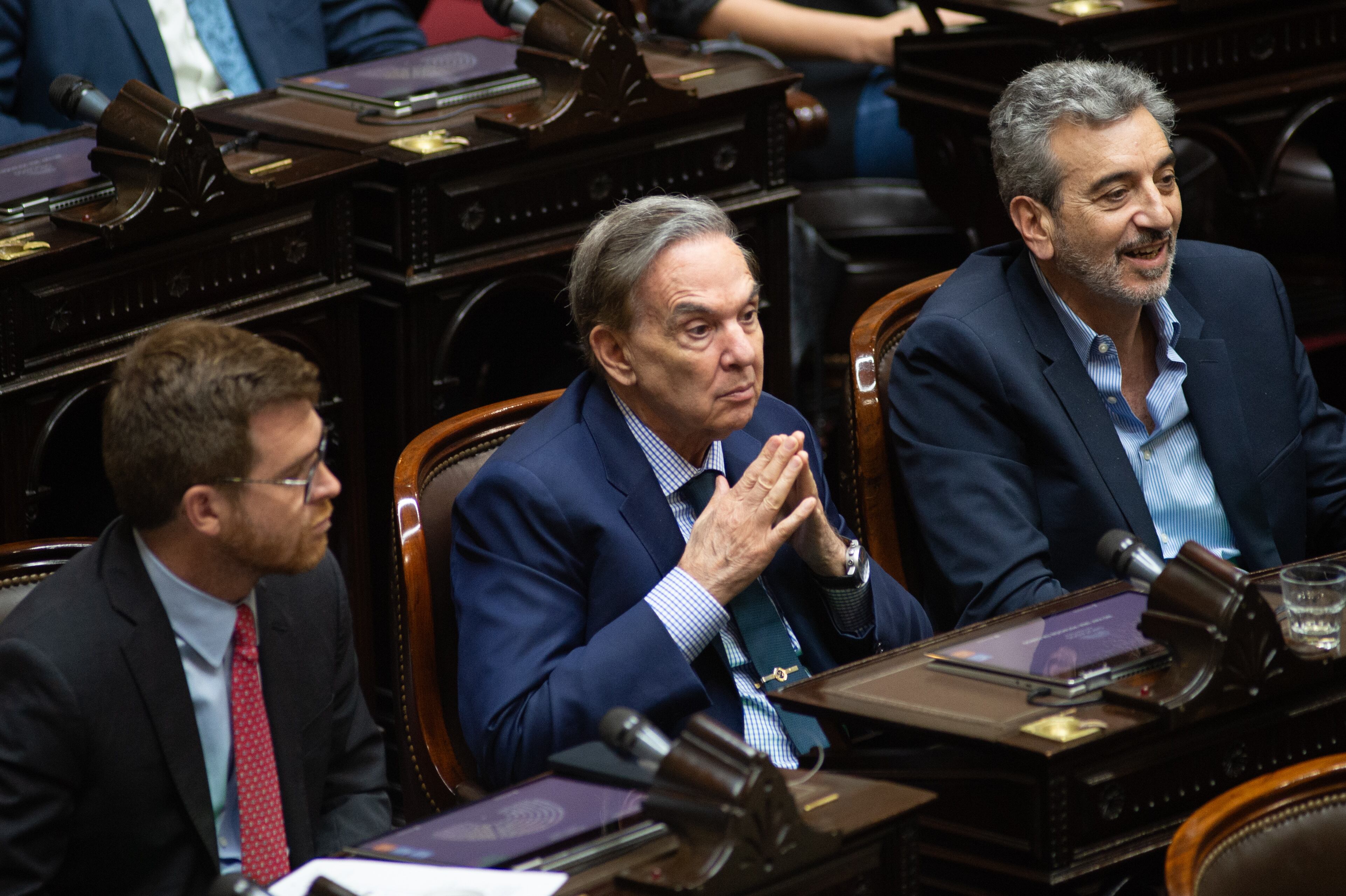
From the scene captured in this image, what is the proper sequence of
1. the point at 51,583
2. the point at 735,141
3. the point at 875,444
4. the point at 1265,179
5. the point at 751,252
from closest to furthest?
the point at 51,583 < the point at 751,252 < the point at 875,444 < the point at 735,141 < the point at 1265,179

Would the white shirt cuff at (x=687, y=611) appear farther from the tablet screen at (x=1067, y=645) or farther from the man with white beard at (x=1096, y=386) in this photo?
the man with white beard at (x=1096, y=386)

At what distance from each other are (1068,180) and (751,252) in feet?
1.78

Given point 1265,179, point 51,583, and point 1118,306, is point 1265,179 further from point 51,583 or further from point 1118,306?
point 51,583

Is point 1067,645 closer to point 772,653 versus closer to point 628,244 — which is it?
point 772,653

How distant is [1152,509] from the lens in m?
2.55

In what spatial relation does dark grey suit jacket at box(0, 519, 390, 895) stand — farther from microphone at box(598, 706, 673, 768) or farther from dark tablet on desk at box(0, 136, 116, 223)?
dark tablet on desk at box(0, 136, 116, 223)

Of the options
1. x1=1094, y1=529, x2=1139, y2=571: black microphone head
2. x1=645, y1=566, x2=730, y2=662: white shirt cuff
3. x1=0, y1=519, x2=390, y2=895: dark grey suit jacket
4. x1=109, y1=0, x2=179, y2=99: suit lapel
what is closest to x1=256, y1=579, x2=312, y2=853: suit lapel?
x1=0, y1=519, x2=390, y2=895: dark grey suit jacket

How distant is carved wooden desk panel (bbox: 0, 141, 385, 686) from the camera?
2.69 meters

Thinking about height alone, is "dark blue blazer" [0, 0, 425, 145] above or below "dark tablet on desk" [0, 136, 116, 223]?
above

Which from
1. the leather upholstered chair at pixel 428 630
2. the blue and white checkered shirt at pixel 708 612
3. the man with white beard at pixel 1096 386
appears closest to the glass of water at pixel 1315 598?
the man with white beard at pixel 1096 386

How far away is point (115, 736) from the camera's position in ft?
5.65

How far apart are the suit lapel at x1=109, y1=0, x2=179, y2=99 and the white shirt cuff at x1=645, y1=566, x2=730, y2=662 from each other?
77.1 inches

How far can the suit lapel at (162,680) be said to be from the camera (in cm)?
175

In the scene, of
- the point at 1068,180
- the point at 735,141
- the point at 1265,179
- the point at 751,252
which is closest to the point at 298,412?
the point at 751,252
